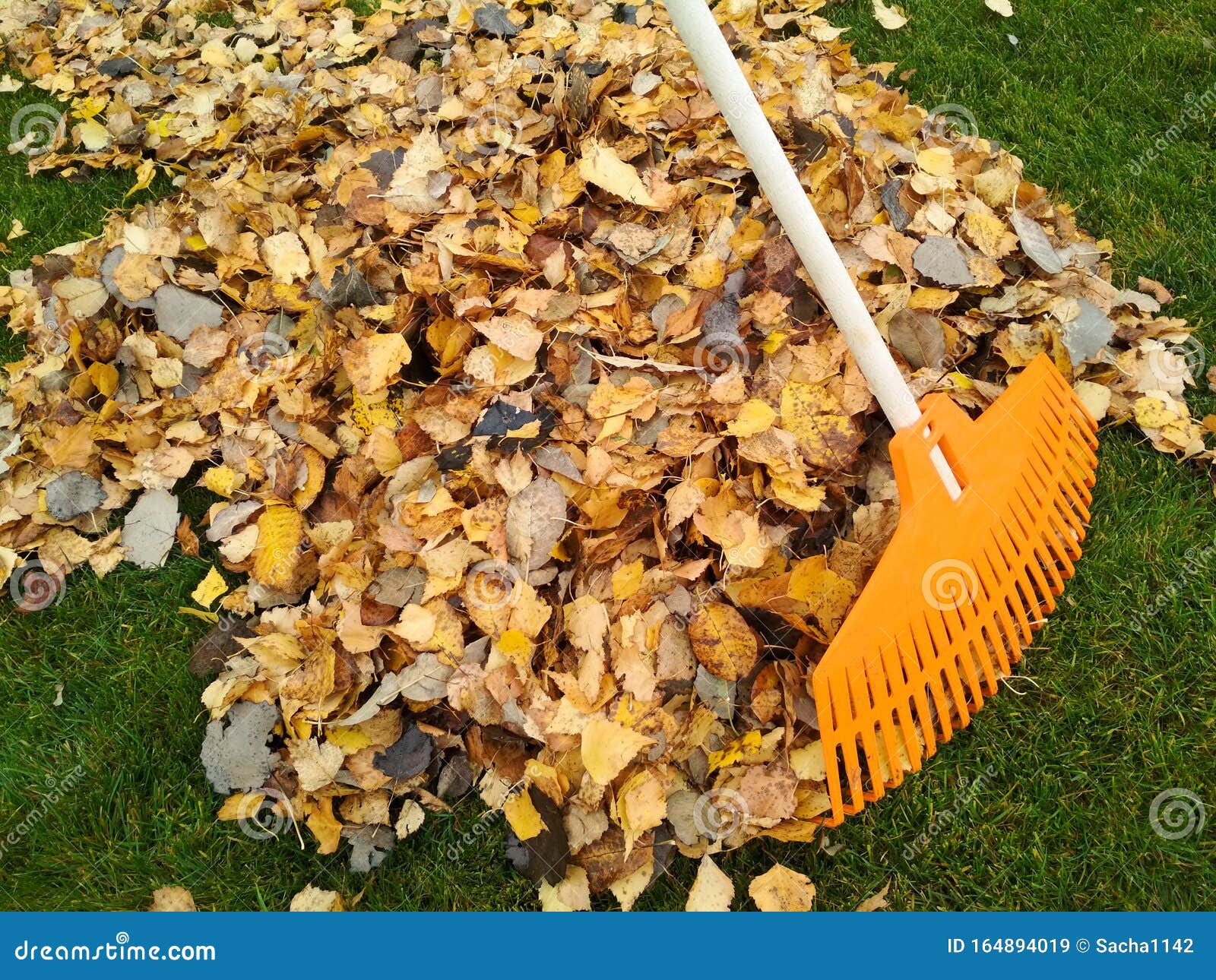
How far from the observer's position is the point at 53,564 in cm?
218

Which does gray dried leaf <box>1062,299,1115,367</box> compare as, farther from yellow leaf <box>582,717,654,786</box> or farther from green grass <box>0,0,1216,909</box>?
yellow leaf <box>582,717,654,786</box>

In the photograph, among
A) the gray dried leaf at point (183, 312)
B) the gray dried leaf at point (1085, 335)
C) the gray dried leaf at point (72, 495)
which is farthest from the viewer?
the gray dried leaf at point (183, 312)

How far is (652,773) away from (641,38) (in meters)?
2.15

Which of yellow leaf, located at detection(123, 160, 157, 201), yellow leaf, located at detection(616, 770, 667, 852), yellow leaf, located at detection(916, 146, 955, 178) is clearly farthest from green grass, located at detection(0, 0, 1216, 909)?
yellow leaf, located at detection(123, 160, 157, 201)

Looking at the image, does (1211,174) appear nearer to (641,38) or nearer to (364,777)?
(641,38)

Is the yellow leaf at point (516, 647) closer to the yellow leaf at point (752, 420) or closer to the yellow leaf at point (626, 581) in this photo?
the yellow leaf at point (626, 581)

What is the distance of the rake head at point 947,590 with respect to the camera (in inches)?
63.5

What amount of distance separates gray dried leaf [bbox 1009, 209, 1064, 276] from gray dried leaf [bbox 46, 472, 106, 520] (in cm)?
240

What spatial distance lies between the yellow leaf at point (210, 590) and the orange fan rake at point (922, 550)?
4.43 ft

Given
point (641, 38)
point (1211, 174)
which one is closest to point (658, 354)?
point (641, 38)

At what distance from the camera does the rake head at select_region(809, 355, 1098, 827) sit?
1612mm

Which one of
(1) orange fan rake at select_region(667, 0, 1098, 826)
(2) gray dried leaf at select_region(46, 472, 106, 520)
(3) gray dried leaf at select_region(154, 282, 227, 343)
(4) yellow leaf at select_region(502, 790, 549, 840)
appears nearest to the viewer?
(1) orange fan rake at select_region(667, 0, 1098, 826)

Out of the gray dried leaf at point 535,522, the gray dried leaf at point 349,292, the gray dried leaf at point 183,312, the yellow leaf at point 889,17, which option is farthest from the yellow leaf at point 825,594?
the yellow leaf at point 889,17

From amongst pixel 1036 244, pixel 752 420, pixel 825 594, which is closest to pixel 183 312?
pixel 752 420
